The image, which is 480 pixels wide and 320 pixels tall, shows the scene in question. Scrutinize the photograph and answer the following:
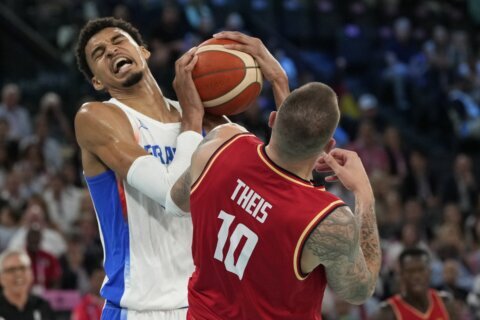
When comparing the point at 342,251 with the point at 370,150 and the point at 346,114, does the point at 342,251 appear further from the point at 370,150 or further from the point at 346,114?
the point at 346,114

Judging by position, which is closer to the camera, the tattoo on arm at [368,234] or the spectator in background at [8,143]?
the tattoo on arm at [368,234]

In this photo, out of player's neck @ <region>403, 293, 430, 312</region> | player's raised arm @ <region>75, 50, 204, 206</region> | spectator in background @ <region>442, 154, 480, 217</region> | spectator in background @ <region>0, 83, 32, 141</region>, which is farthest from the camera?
spectator in background @ <region>442, 154, 480, 217</region>

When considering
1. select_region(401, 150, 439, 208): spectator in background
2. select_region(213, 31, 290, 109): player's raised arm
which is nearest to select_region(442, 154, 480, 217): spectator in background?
select_region(401, 150, 439, 208): spectator in background

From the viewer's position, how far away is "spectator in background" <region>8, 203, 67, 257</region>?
35.5ft

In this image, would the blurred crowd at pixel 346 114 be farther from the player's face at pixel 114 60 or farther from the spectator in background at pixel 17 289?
the player's face at pixel 114 60

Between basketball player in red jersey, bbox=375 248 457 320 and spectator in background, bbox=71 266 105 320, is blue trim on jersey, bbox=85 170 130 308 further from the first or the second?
spectator in background, bbox=71 266 105 320

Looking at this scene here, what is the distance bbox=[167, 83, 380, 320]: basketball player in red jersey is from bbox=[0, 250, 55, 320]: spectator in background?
4593 mm

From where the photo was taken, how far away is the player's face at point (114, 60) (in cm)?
507

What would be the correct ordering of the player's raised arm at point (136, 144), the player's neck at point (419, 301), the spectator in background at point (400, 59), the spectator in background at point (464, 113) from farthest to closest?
the spectator in background at point (400, 59) < the spectator in background at point (464, 113) < the player's neck at point (419, 301) < the player's raised arm at point (136, 144)

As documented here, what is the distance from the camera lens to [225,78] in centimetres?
489

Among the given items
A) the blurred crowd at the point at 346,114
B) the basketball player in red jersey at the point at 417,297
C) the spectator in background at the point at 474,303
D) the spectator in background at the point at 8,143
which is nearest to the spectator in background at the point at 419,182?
Result: the blurred crowd at the point at 346,114

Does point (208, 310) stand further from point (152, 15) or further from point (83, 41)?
point (152, 15)

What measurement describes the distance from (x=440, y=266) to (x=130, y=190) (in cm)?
768

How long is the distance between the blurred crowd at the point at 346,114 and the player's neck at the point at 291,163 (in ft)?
19.5
